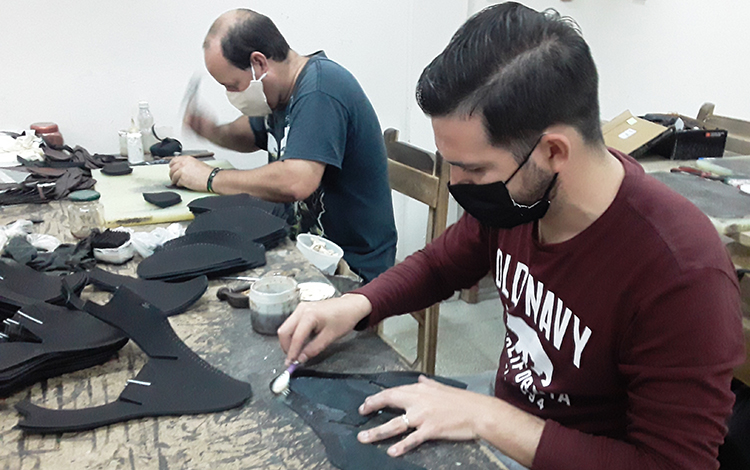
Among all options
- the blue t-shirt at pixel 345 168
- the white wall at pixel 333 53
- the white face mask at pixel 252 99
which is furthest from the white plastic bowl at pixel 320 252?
the white wall at pixel 333 53

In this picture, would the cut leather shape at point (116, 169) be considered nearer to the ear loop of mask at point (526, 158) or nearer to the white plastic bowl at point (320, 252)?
the white plastic bowl at point (320, 252)

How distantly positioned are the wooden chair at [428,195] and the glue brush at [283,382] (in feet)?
2.41

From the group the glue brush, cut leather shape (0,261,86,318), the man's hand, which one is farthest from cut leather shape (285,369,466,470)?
the man's hand

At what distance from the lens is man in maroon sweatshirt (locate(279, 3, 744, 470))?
71 cm

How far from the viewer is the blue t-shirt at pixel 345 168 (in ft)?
5.51

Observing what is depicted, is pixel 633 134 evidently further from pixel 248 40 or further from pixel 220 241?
pixel 220 241

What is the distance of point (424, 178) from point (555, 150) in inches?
36.2

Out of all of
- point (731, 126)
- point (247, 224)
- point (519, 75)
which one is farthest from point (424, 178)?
point (731, 126)

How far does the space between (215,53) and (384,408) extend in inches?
54.5

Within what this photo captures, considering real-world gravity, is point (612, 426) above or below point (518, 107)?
below

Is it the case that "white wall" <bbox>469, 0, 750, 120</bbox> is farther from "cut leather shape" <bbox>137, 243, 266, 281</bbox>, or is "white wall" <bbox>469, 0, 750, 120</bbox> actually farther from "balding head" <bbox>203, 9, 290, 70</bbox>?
"cut leather shape" <bbox>137, 243, 266, 281</bbox>

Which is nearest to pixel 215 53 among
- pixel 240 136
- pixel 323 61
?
pixel 323 61

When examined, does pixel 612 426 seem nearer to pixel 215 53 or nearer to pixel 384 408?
pixel 384 408

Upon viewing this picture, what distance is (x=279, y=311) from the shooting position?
3.26ft
